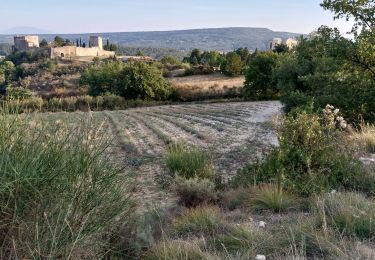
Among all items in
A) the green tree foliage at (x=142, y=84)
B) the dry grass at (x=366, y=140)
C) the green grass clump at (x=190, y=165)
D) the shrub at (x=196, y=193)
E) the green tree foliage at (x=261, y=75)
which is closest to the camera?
the shrub at (x=196, y=193)

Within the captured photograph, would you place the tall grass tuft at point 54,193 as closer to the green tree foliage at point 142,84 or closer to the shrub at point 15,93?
the shrub at point 15,93

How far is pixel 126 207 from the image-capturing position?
3.35 m

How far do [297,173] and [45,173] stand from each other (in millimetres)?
3795

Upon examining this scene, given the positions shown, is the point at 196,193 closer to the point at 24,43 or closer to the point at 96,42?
the point at 24,43

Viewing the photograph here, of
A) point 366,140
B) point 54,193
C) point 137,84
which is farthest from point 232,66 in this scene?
point 54,193

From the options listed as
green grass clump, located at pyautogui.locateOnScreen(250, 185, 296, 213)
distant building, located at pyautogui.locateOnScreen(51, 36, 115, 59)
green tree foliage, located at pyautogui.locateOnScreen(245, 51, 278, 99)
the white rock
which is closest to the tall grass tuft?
the white rock

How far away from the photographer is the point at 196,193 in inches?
220

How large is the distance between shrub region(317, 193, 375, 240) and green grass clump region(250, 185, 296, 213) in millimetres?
426

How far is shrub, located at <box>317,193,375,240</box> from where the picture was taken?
11.6 ft

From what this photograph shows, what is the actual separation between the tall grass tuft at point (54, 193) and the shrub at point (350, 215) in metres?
1.74

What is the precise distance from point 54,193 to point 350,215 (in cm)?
253

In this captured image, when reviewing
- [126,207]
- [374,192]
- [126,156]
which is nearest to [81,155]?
[126,207]

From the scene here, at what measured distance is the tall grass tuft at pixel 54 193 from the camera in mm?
2660

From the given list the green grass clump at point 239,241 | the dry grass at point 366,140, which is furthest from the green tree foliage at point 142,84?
the green grass clump at point 239,241
